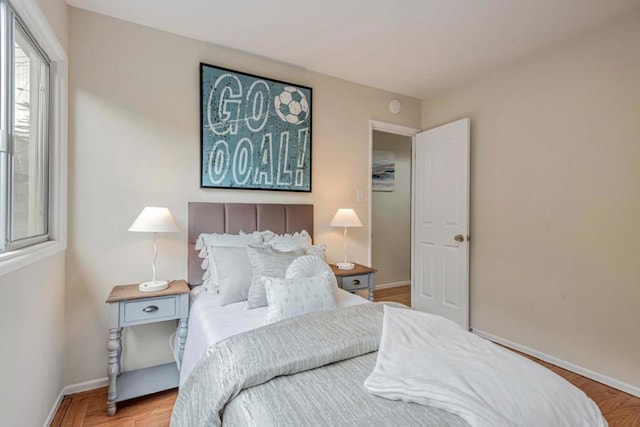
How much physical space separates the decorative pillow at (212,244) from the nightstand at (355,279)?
75cm

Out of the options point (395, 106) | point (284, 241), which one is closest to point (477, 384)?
point (284, 241)

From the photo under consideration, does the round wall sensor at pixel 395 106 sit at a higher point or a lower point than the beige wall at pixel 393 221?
higher

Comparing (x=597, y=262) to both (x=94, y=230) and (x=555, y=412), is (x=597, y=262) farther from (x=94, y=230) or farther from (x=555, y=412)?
(x=94, y=230)

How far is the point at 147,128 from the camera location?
7.23ft

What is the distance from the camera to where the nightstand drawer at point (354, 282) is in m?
2.57

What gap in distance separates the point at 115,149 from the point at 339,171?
185 cm

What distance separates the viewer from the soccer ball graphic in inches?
105

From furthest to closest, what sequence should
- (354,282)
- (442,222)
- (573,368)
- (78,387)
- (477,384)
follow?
(442,222) → (354,282) → (573,368) → (78,387) → (477,384)

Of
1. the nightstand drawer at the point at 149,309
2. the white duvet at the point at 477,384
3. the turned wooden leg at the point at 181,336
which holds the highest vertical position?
the white duvet at the point at 477,384

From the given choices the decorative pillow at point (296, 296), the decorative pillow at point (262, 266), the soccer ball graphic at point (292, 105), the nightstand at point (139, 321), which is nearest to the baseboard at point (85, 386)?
the nightstand at point (139, 321)

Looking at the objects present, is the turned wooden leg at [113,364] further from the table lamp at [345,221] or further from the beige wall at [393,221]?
the beige wall at [393,221]

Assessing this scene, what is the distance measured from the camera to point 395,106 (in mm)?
3379

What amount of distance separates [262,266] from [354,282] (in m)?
0.98

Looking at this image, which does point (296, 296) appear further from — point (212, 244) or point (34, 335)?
point (34, 335)
